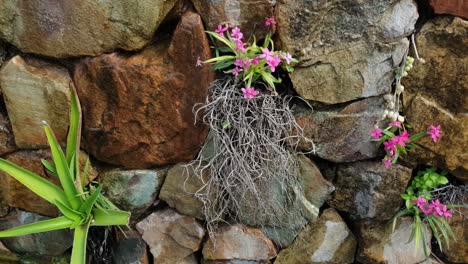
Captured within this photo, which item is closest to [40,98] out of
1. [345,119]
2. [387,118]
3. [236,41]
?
[236,41]

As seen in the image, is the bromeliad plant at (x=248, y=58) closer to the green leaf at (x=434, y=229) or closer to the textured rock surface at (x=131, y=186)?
the textured rock surface at (x=131, y=186)

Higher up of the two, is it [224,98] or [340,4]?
[340,4]

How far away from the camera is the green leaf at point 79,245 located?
6.01 feet

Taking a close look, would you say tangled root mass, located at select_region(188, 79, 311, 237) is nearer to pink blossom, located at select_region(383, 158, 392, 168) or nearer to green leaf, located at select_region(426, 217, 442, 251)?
pink blossom, located at select_region(383, 158, 392, 168)

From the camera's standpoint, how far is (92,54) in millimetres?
1790

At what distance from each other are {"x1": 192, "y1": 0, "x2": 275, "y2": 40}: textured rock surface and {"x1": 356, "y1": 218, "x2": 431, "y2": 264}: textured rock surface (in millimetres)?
982

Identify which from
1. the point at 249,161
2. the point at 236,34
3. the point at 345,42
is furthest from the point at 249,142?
the point at 345,42

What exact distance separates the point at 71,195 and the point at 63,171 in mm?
108

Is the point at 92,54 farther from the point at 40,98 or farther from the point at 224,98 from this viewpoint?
the point at 224,98

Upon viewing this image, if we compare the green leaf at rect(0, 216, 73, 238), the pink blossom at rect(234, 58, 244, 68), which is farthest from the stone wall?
the green leaf at rect(0, 216, 73, 238)

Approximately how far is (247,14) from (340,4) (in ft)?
1.13

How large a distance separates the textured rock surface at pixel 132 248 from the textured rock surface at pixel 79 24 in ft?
2.72

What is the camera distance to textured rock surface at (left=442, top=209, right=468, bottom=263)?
197 cm

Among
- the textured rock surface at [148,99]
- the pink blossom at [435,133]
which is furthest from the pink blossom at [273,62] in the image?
the pink blossom at [435,133]
